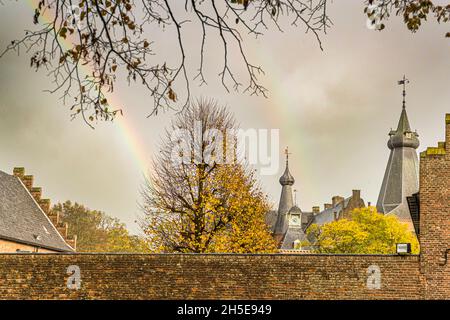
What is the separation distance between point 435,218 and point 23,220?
25.7 metres

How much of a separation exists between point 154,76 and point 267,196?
24.1 metres

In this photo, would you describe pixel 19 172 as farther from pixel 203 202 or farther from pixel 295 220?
pixel 295 220

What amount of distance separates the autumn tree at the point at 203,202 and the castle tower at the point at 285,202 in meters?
55.1

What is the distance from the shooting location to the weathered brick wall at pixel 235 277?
691 inches

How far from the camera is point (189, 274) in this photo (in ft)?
58.7

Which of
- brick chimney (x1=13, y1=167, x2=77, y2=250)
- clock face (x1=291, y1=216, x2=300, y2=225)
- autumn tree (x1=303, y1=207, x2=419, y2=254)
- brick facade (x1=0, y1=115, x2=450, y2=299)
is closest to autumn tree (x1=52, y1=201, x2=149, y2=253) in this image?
brick chimney (x1=13, y1=167, x2=77, y2=250)

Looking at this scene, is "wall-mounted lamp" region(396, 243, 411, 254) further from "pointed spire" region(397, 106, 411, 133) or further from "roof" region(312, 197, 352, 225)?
"roof" region(312, 197, 352, 225)

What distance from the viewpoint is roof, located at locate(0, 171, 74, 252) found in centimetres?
3344

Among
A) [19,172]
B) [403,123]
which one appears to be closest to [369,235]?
[19,172]

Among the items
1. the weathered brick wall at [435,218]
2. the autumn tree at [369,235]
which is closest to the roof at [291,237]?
the autumn tree at [369,235]

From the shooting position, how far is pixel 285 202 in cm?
8594

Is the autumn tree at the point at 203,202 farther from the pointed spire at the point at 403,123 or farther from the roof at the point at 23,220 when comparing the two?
the pointed spire at the point at 403,123
